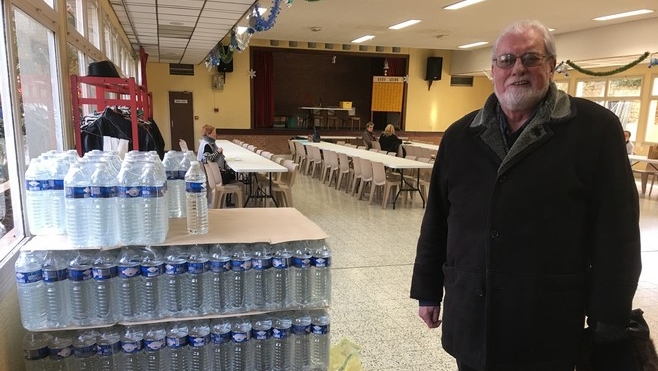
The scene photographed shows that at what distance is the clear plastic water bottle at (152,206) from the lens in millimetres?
1812

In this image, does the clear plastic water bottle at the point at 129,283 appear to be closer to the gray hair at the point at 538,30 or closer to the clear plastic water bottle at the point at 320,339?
the clear plastic water bottle at the point at 320,339

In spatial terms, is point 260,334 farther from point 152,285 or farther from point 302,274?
point 152,285

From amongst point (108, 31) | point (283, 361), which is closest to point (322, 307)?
point (283, 361)

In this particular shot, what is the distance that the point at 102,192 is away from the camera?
176 centimetres

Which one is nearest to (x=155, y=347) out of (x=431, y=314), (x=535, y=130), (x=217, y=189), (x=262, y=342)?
(x=262, y=342)

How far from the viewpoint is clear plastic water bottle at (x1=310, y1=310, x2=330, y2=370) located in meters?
2.12

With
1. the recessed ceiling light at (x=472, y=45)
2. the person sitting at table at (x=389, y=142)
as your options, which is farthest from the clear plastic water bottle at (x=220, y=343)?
the recessed ceiling light at (x=472, y=45)

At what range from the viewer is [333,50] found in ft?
50.0

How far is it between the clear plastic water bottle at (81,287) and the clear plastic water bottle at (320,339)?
98 centimetres

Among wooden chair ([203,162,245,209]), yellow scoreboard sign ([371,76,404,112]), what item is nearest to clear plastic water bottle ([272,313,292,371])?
wooden chair ([203,162,245,209])

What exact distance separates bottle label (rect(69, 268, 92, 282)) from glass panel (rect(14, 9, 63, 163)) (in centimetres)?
103

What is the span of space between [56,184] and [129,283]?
→ 1.70 ft

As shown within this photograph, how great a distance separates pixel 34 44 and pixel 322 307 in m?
2.61

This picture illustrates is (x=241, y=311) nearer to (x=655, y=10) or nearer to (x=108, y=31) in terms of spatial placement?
(x=108, y=31)
